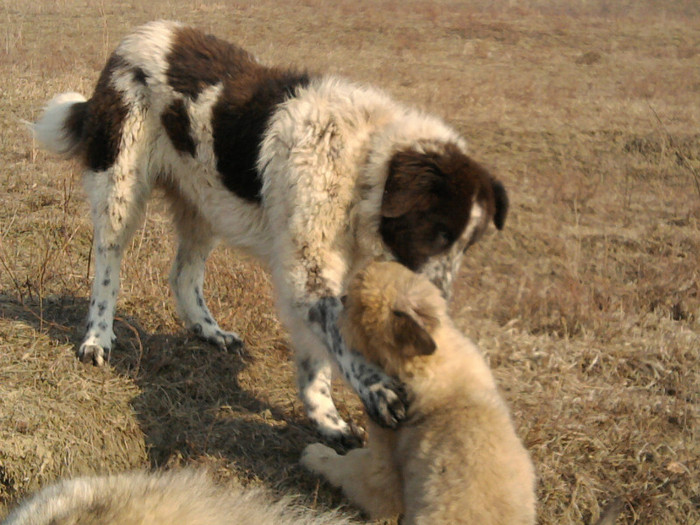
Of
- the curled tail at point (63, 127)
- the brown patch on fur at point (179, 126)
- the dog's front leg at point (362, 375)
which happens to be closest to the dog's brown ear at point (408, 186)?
the dog's front leg at point (362, 375)

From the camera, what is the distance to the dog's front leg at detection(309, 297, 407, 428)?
348cm

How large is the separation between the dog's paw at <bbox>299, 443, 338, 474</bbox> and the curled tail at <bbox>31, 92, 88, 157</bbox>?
245 centimetres

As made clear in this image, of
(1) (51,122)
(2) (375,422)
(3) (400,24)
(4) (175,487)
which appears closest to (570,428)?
(2) (375,422)

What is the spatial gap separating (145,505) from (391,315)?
4.07ft

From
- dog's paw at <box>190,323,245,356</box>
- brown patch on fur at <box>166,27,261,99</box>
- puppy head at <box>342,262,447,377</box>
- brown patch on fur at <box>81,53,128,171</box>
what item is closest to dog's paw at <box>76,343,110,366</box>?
dog's paw at <box>190,323,245,356</box>

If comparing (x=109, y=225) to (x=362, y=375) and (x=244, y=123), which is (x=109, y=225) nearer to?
(x=244, y=123)

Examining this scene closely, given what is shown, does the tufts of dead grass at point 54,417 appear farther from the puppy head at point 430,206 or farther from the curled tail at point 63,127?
the puppy head at point 430,206

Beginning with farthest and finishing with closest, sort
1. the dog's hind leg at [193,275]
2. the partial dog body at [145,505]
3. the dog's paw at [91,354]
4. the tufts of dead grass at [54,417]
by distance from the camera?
Result: the dog's hind leg at [193,275], the dog's paw at [91,354], the tufts of dead grass at [54,417], the partial dog body at [145,505]

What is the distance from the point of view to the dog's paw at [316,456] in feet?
12.9

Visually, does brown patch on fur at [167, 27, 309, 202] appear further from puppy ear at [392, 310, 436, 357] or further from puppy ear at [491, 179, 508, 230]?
puppy ear at [392, 310, 436, 357]

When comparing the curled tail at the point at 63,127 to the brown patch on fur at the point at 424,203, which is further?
the curled tail at the point at 63,127

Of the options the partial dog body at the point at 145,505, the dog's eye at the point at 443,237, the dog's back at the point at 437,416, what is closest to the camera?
the partial dog body at the point at 145,505

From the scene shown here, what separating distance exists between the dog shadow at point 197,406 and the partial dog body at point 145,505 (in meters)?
0.75

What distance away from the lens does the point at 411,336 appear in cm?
330
